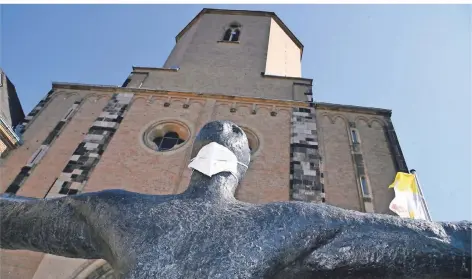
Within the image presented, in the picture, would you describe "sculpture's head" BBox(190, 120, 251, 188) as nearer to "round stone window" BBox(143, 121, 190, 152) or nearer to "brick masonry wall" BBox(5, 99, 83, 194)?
"round stone window" BBox(143, 121, 190, 152)

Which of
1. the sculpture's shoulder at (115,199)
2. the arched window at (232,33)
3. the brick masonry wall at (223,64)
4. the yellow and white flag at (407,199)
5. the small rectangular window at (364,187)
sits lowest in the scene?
the sculpture's shoulder at (115,199)

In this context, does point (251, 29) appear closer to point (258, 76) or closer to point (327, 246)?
point (258, 76)

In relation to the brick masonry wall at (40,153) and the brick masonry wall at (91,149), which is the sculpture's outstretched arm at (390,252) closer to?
the brick masonry wall at (91,149)

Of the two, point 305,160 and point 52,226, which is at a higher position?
point 305,160

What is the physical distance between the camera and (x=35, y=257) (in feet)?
22.4

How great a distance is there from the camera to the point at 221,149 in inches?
81.7

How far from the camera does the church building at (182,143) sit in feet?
26.8

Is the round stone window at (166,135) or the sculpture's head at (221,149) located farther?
the round stone window at (166,135)

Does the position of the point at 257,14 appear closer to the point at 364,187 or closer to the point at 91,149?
the point at 91,149

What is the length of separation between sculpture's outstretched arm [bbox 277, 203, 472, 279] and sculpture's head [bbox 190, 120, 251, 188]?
25.6 inches

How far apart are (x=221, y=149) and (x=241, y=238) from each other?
2.06 feet

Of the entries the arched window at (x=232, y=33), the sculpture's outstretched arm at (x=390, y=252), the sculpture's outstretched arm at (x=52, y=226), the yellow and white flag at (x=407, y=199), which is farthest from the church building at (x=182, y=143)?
the sculpture's outstretched arm at (x=390, y=252)

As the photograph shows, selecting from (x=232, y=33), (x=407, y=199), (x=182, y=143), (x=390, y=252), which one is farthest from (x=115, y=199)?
(x=232, y=33)

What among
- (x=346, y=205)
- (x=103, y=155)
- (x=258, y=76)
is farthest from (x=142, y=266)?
(x=258, y=76)
